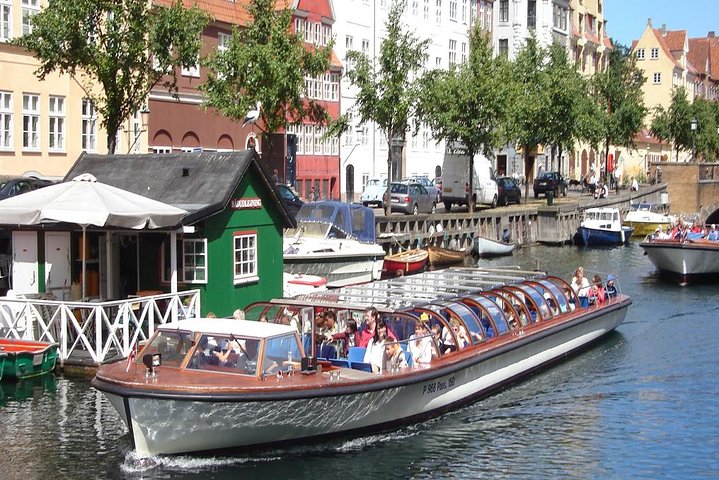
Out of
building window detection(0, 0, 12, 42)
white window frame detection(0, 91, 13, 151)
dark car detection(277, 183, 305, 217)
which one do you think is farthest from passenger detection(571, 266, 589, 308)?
building window detection(0, 0, 12, 42)

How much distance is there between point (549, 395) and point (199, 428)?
909cm

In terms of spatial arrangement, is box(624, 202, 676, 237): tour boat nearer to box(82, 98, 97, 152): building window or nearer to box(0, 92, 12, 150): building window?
box(82, 98, 97, 152): building window

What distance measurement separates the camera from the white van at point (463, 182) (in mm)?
60188

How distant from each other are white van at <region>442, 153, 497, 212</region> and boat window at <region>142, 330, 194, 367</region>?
4108 cm

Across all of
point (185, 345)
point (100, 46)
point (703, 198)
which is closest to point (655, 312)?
point (100, 46)

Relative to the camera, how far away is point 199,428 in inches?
669

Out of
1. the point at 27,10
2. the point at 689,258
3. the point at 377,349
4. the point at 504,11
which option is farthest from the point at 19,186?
the point at 504,11

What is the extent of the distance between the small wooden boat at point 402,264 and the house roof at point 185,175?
14.2m

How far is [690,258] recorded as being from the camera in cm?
4319

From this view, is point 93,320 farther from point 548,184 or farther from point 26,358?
point 548,184

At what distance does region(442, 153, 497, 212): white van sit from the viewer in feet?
197

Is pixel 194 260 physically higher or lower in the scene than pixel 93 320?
higher

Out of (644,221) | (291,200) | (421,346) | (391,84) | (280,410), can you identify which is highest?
(391,84)

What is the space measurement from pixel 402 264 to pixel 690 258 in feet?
37.0
